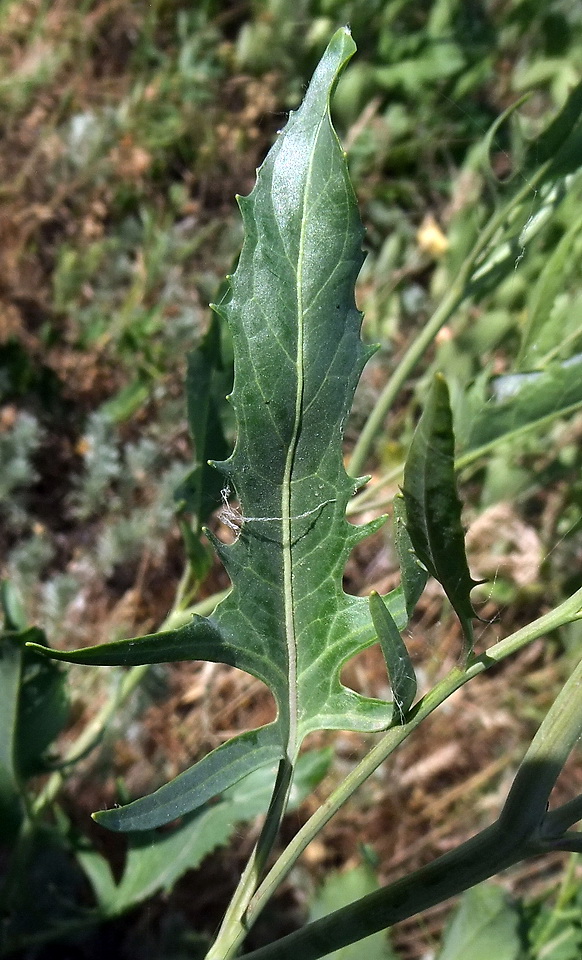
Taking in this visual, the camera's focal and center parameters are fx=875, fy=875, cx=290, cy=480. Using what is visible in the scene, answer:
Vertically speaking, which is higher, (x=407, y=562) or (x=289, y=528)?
(x=289, y=528)

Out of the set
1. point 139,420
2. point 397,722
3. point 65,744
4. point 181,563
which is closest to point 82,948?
point 65,744

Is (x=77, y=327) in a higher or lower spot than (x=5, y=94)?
lower

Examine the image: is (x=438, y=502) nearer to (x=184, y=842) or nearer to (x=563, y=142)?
(x=563, y=142)

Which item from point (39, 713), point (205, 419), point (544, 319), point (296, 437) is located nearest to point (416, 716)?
point (296, 437)

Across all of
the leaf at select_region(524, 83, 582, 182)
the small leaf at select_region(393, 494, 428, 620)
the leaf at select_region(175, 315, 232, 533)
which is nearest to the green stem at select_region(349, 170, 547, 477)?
the leaf at select_region(524, 83, 582, 182)

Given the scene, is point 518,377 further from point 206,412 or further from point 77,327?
point 77,327
